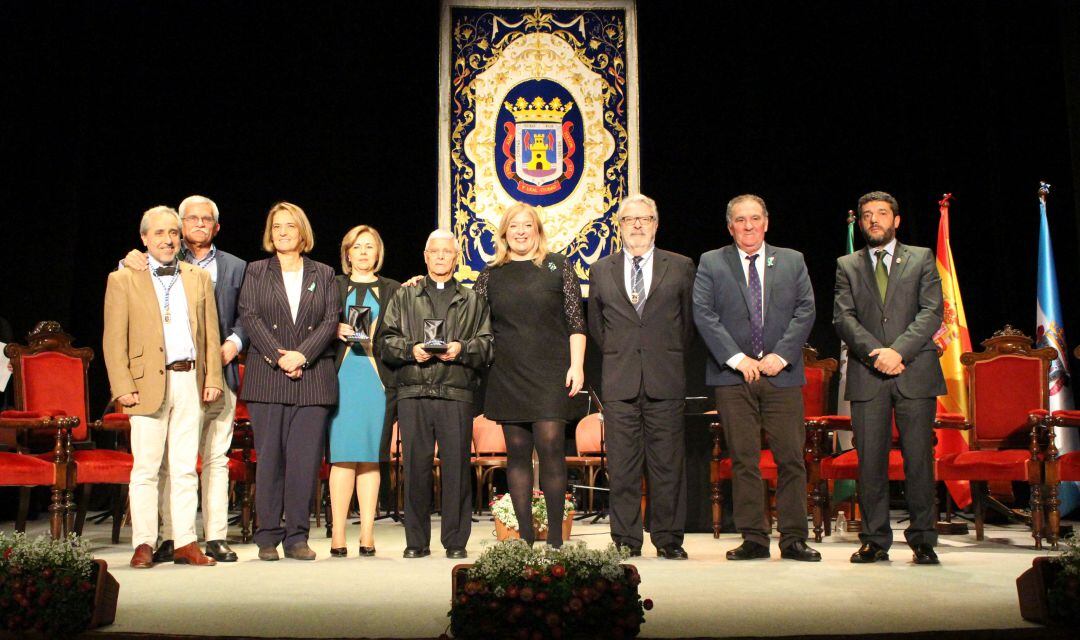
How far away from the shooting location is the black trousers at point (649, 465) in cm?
416

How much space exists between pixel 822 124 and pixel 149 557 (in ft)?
19.3

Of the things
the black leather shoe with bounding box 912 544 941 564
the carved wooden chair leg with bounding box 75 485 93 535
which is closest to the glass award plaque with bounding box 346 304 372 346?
the carved wooden chair leg with bounding box 75 485 93 535

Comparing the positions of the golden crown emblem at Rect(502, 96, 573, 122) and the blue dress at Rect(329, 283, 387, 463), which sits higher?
the golden crown emblem at Rect(502, 96, 573, 122)

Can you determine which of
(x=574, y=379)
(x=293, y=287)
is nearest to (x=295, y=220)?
(x=293, y=287)

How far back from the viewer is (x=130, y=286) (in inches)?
156

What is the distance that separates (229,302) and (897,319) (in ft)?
9.36

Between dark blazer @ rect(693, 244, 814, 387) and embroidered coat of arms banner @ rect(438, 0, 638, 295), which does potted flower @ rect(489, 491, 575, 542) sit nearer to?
dark blazer @ rect(693, 244, 814, 387)

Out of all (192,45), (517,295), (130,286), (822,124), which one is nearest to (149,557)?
(130,286)

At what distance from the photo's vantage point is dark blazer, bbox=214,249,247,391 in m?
4.35

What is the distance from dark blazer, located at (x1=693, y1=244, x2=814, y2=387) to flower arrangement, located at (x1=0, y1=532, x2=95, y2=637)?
97.9 inches

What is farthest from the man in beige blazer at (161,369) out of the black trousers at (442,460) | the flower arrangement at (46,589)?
the flower arrangement at (46,589)

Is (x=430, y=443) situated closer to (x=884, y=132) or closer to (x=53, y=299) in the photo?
(x=53, y=299)

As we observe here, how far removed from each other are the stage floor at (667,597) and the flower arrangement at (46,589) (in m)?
0.11

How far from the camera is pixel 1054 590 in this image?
2.71 metres
